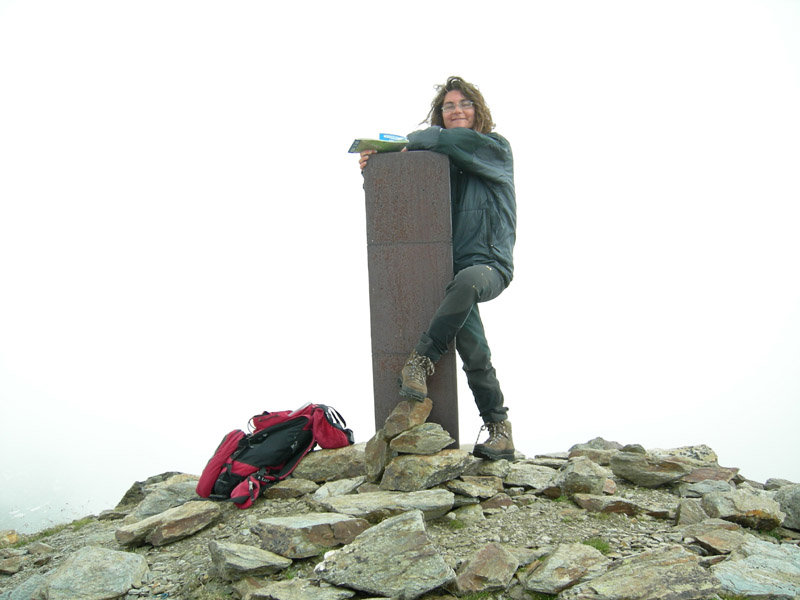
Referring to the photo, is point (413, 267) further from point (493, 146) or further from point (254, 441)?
point (254, 441)

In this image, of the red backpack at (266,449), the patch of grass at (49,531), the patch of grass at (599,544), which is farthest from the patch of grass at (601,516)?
the patch of grass at (49,531)

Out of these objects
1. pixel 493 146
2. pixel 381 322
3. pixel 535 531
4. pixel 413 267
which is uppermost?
pixel 493 146

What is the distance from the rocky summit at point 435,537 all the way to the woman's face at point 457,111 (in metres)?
2.40

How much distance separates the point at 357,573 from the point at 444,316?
2.10m

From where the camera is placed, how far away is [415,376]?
514cm

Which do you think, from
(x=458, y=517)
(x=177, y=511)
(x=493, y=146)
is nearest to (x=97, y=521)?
(x=177, y=511)

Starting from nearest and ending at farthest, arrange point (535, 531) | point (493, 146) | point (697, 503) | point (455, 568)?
1. point (455, 568)
2. point (535, 531)
3. point (697, 503)
4. point (493, 146)

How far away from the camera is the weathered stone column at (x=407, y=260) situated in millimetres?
5426

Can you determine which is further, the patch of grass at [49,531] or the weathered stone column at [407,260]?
the patch of grass at [49,531]

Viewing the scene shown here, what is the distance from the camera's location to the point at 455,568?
3.76m

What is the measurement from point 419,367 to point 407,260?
36.4 inches

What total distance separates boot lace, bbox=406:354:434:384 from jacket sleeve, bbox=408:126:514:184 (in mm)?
1585

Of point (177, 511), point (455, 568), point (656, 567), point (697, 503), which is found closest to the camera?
point (656, 567)

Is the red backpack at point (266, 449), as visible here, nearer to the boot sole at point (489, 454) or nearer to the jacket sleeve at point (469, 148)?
the boot sole at point (489, 454)
